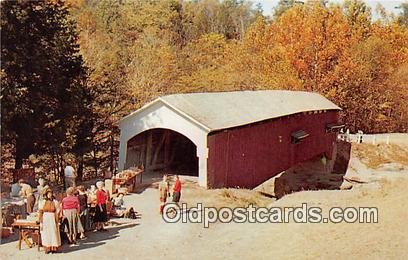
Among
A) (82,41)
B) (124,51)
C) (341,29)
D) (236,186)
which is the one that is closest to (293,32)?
(341,29)

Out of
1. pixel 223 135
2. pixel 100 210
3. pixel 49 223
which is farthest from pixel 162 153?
pixel 49 223

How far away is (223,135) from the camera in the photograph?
2031 cm

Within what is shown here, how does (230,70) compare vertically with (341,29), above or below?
below

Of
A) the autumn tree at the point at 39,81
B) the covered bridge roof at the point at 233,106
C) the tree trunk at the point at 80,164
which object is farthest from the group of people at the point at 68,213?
the tree trunk at the point at 80,164

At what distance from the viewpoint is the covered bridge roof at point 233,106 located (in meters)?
20.3

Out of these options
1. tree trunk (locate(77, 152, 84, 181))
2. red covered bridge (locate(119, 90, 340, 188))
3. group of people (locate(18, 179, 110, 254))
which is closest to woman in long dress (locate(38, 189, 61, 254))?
group of people (locate(18, 179, 110, 254))

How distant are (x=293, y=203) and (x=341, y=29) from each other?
28243 mm

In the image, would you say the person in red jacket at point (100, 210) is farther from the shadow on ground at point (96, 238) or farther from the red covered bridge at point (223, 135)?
the red covered bridge at point (223, 135)

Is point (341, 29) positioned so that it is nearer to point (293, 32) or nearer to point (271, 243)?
point (293, 32)

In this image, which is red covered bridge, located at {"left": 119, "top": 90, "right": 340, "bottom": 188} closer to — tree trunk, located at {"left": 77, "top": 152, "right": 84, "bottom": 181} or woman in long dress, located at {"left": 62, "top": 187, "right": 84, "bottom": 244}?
tree trunk, located at {"left": 77, "top": 152, "right": 84, "bottom": 181}

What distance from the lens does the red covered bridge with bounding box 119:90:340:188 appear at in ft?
65.5

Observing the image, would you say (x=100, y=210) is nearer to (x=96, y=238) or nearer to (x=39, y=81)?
(x=96, y=238)

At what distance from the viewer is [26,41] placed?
20.0 metres

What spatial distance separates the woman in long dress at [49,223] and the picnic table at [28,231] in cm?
25
